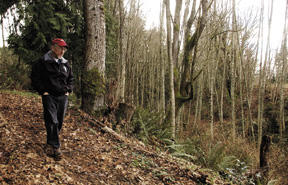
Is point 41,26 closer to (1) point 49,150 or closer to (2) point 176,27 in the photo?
(2) point 176,27

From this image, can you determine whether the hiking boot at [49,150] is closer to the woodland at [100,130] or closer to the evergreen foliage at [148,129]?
the woodland at [100,130]

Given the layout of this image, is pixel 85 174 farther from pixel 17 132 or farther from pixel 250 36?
pixel 250 36

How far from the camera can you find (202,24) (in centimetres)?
592

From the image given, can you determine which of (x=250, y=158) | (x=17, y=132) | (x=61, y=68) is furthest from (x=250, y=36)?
(x=17, y=132)

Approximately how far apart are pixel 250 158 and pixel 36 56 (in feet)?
27.1

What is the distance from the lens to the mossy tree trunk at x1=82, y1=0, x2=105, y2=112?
4574 mm

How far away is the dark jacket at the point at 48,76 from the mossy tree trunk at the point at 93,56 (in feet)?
5.90

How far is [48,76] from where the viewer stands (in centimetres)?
267

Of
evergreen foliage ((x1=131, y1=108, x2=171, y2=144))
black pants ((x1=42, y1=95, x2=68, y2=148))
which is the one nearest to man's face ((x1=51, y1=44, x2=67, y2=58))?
black pants ((x1=42, y1=95, x2=68, y2=148))

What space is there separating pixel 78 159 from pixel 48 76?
4.66ft

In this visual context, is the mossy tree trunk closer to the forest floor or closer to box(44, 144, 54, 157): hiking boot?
the forest floor

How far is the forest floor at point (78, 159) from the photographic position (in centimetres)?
222

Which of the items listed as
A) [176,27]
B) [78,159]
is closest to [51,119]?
[78,159]

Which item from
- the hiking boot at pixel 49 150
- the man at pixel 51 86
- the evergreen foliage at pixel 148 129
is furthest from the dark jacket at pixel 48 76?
the evergreen foliage at pixel 148 129
